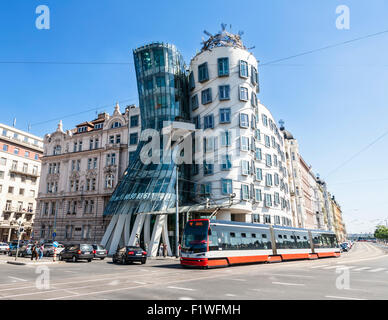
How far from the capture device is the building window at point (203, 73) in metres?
40.9

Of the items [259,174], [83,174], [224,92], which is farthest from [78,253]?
[259,174]

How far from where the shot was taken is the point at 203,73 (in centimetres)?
4138

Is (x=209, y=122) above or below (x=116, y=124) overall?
below

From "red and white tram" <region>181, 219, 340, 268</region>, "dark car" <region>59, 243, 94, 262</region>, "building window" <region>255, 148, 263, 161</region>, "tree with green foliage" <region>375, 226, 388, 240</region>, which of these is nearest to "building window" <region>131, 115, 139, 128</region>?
"building window" <region>255, 148, 263, 161</region>

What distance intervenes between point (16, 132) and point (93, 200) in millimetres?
37823

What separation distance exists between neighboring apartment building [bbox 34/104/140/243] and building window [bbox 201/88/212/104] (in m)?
13.4

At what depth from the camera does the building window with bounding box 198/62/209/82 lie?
40.9 m

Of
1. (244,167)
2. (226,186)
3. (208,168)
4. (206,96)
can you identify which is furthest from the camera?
(206,96)

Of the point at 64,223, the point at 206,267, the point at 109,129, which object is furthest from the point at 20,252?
the point at 206,267

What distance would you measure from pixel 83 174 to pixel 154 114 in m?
18.9

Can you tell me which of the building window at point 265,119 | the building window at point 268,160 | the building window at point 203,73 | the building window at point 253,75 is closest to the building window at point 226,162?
the building window at point 268,160

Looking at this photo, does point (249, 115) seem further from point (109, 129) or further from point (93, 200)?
point (93, 200)

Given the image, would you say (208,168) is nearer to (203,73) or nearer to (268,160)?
(268,160)

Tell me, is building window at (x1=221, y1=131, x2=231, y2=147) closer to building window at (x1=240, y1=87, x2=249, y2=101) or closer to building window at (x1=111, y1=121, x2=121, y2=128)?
building window at (x1=240, y1=87, x2=249, y2=101)
